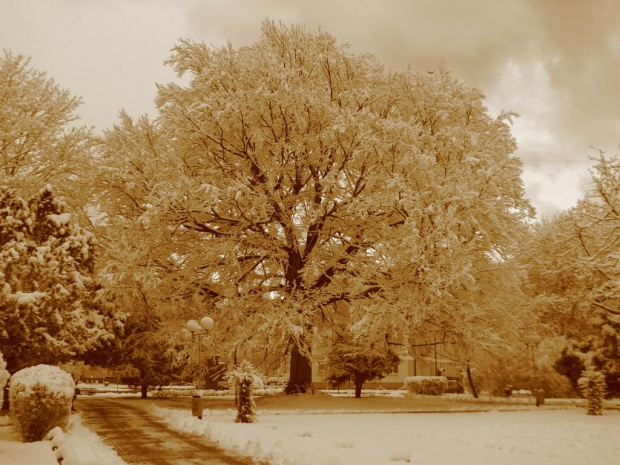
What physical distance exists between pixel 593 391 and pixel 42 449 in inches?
825

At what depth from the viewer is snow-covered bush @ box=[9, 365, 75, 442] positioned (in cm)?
1225

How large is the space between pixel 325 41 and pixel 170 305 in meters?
13.8

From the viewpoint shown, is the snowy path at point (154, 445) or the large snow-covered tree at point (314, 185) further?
the large snow-covered tree at point (314, 185)

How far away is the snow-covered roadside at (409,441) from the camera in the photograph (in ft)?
→ 34.2

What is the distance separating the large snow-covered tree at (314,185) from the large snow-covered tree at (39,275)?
4.83 m

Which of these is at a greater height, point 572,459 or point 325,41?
point 325,41

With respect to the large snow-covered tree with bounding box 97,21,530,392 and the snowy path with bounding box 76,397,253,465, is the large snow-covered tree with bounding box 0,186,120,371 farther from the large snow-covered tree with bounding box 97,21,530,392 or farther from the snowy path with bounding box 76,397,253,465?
the large snow-covered tree with bounding box 97,21,530,392

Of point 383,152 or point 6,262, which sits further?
point 383,152

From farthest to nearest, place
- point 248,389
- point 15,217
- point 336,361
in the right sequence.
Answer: point 336,361
point 248,389
point 15,217

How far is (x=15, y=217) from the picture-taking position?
14.7 m

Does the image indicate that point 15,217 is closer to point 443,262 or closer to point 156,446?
point 156,446

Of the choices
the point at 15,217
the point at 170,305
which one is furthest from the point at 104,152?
the point at 15,217

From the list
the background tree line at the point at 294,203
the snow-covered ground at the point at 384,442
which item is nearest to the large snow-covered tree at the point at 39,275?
the background tree line at the point at 294,203

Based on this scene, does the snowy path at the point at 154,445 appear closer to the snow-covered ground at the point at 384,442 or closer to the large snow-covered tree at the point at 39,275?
the snow-covered ground at the point at 384,442
